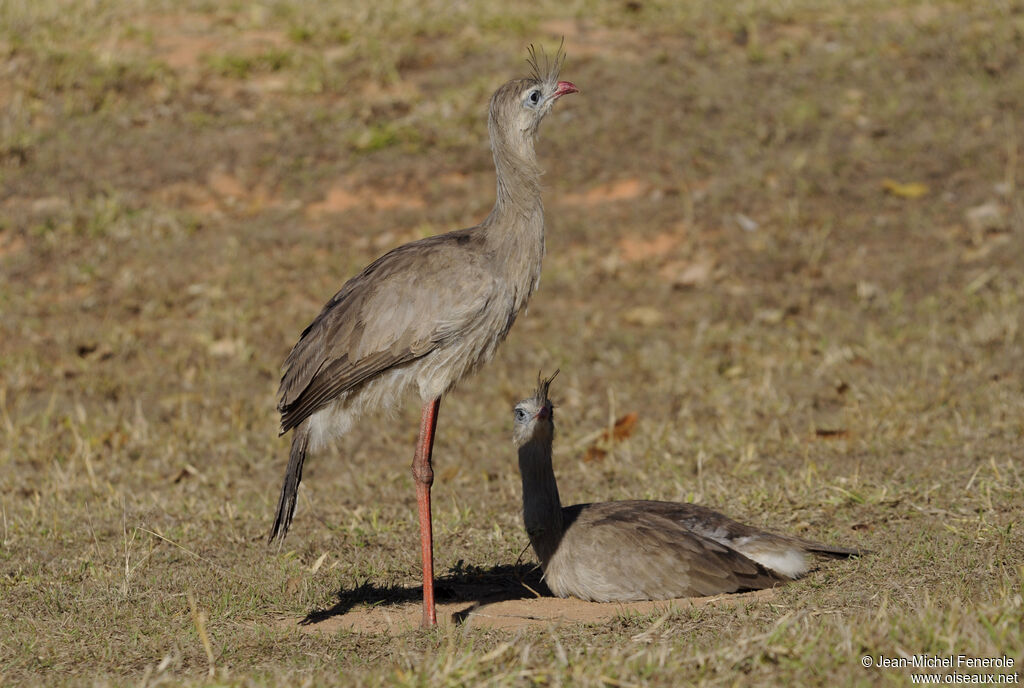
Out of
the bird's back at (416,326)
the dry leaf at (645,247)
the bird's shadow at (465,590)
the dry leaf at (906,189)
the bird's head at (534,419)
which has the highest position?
the dry leaf at (906,189)

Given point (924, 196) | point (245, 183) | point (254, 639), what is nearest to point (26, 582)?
point (254, 639)

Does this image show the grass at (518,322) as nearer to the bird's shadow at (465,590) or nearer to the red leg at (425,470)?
the bird's shadow at (465,590)

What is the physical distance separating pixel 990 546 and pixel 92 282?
23.5 feet

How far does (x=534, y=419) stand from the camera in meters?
5.17

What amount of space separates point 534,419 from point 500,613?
3.00 ft

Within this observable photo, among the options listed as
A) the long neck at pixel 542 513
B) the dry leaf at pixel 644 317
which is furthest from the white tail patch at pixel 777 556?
the dry leaf at pixel 644 317

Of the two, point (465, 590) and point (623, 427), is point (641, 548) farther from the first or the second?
point (623, 427)

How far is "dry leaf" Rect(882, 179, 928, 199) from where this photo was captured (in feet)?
33.0

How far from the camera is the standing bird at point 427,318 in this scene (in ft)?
15.6

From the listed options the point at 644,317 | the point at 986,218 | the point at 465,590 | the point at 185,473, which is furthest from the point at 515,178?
the point at 986,218

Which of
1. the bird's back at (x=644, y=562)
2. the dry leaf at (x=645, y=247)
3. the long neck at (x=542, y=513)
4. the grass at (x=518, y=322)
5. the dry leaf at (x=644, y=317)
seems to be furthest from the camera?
the dry leaf at (x=645, y=247)

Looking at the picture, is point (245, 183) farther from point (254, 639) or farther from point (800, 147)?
point (254, 639)

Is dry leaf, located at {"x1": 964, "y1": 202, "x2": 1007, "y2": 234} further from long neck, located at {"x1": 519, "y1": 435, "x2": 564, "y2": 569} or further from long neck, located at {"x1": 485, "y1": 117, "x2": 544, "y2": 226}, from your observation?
long neck, located at {"x1": 519, "y1": 435, "x2": 564, "y2": 569}

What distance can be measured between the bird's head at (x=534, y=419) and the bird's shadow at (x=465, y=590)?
2.07ft
